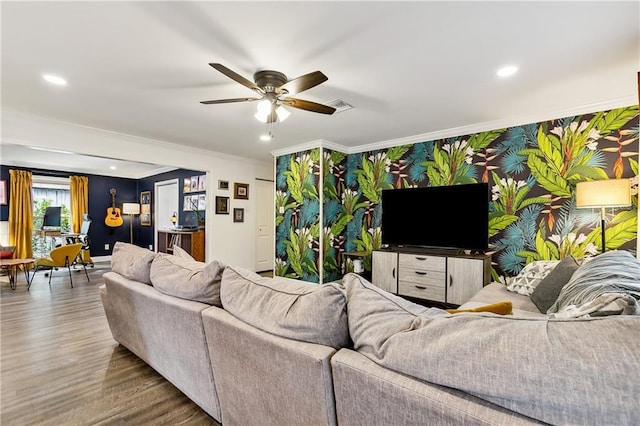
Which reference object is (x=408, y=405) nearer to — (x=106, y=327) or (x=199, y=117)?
(x=106, y=327)

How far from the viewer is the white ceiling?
69.1 inches

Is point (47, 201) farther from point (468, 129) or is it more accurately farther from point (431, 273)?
point (468, 129)

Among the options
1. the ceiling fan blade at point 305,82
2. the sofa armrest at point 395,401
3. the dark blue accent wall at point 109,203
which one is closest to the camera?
the sofa armrest at point 395,401

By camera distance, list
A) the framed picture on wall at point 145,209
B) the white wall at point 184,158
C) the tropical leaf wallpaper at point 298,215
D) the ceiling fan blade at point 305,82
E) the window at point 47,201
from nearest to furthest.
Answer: the ceiling fan blade at point 305,82, the white wall at point 184,158, the tropical leaf wallpaper at point 298,215, the window at point 47,201, the framed picture on wall at point 145,209

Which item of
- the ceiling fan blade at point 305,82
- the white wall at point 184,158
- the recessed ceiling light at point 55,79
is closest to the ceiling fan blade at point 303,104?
the ceiling fan blade at point 305,82

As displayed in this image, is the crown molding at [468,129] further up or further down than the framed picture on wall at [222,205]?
further up

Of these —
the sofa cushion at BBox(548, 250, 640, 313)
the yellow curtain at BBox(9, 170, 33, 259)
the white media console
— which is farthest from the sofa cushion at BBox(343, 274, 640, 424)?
the yellow curtain at BBox(9, 170, 33, 259)

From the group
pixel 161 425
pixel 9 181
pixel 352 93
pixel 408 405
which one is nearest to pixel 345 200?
pixel 352 93

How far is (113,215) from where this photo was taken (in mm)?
7672

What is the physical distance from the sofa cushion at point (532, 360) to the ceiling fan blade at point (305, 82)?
1661 millimetres

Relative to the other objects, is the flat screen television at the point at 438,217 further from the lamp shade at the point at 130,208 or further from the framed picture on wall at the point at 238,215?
the lamp shade at the point at 130,208

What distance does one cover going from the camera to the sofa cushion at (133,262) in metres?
2.12

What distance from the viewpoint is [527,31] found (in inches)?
74.7

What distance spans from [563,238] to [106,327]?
4.97 meters
